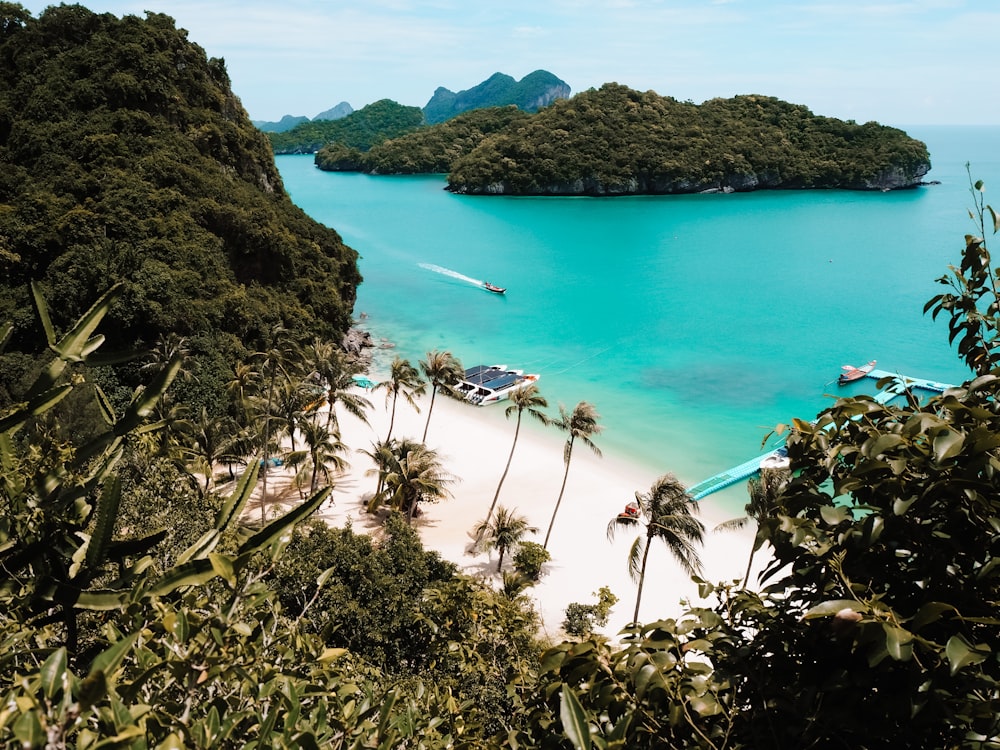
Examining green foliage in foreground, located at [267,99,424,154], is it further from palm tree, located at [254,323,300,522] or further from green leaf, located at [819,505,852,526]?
green leaf, located at [819,505,852,526]

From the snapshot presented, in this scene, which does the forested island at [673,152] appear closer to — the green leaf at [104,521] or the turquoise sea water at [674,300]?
the turquoise sea water at [674,300]

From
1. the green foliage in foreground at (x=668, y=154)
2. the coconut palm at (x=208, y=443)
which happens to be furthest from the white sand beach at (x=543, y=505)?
the green foliage in foreground at (x=668, y=154)

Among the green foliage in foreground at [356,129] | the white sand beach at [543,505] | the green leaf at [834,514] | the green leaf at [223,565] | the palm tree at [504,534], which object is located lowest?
the white sand beach at [543,505]

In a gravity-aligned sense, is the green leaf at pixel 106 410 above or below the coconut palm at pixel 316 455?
above

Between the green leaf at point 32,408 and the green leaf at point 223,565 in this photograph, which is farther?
the green leaf at point 32,408

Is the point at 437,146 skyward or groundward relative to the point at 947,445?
skyward

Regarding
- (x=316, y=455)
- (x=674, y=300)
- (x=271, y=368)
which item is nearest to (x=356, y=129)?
(x=674, y=300)

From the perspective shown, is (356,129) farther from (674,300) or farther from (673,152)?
(674,300)

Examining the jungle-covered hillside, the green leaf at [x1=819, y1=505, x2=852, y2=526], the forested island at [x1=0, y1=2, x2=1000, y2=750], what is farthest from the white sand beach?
the green leaf at [x1=819, y1=505, x2=852, y2=526]
